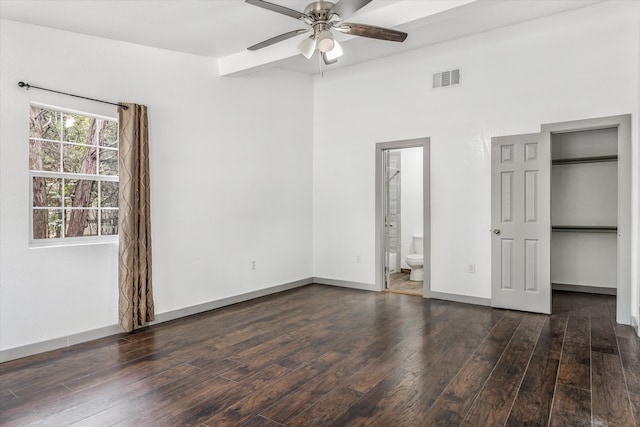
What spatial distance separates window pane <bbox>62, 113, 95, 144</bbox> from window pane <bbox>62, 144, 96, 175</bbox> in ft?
0.22

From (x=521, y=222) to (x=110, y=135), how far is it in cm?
464

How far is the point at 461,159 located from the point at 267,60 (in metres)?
2.72

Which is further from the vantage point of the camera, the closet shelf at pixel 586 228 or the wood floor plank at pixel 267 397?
the closet shelf at pixel 586 228

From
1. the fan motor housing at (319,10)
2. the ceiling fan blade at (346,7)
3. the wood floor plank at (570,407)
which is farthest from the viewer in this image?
the fan motor housing at (319,10)

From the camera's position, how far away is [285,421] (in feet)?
7.30

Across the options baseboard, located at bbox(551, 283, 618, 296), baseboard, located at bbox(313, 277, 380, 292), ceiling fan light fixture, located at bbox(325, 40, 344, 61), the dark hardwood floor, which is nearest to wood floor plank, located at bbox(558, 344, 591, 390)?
the dark hardwood floor

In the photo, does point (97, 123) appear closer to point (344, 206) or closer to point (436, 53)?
point (344, 206)

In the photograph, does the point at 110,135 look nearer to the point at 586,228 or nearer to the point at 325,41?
the point at 325,41

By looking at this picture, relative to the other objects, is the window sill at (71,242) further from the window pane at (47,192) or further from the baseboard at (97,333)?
the baseboard at (97,333)

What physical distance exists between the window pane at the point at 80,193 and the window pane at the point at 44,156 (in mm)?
184

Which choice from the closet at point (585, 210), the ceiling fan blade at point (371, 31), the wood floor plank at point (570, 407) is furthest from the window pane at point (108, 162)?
the closet at point (585, 210)

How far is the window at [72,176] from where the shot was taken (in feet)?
11.2

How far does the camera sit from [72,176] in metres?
3.61

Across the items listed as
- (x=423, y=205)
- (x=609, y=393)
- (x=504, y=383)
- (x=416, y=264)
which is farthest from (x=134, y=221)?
(x=416, y=264)
